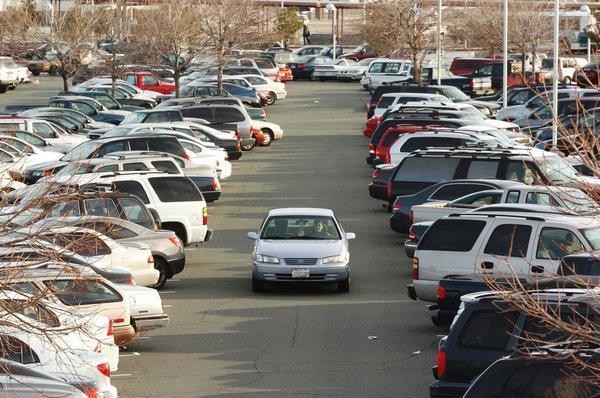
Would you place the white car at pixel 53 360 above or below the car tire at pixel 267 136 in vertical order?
above

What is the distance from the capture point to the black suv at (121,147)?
3391 centimetres

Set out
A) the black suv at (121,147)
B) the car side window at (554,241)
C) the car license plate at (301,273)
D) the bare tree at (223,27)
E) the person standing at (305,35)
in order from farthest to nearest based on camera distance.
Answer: the person standing at (305,35)
the bare tree at (223,27)
the black suv at (121,147)
the car license plate at (301,273)
the car side window at (554,241)

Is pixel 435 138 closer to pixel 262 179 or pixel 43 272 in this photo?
pixel 262 179

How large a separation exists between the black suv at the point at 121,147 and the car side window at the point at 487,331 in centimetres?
2010

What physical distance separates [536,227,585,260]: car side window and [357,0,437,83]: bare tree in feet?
117

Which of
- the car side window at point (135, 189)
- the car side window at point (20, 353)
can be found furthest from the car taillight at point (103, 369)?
the car side window at point (135, 189)

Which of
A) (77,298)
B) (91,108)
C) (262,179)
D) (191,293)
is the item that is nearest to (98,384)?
(77,298)

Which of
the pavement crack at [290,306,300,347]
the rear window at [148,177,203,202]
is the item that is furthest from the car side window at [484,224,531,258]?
the rear window at [148,177,203,202]

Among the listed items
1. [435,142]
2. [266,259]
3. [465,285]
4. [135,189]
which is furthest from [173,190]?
[465,285]

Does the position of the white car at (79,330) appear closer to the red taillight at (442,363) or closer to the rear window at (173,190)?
the red taillight at (442,363)

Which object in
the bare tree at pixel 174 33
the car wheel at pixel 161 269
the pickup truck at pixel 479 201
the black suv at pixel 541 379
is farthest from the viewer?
the bare tree at pixel 174 33

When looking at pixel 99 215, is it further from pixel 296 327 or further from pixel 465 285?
pixel 465 285

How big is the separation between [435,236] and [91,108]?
29.4 meters

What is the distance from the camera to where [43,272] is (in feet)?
54.6
